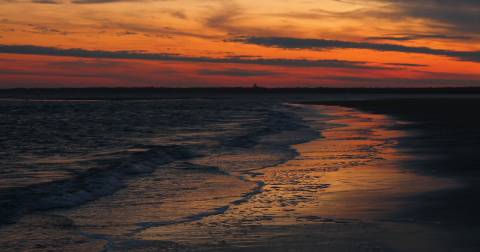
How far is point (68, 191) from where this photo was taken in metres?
8.38

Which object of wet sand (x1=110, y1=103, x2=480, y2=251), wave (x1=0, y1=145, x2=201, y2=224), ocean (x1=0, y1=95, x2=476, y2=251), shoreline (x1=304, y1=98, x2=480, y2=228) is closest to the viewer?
wet sand (x1=110, y1=103, x2=480, y2=251)

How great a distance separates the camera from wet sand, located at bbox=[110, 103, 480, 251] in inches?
199

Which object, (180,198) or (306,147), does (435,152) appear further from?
(180,198)

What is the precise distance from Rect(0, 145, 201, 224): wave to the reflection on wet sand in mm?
2630

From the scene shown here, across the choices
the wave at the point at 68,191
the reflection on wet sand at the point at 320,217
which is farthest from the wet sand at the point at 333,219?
the wave at the point at 68,191

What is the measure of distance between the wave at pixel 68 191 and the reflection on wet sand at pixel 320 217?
263cm

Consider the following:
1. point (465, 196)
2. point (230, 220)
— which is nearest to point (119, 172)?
point (230, 220)

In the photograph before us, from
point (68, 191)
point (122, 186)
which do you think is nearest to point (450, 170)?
point (122, 186)

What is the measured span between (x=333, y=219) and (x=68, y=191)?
507cm

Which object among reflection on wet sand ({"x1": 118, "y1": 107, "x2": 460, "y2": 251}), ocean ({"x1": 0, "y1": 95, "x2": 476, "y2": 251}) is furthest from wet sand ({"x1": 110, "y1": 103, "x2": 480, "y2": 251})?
ocean ({"x1": 0, "y1": 95, "x2": 476, "y2": 251})

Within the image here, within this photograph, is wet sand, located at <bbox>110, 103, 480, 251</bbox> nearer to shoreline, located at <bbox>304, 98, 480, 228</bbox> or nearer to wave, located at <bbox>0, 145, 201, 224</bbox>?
shoreline, located at <bbox>304, 98, 480, 228</bbox>

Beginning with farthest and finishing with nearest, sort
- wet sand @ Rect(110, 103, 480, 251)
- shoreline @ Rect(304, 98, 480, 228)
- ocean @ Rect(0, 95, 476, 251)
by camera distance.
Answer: shoreline @ Rect(304, 98, 480, 228), ocean @ Rect(0, 95, 476, 251), wet sand @ Rect(110, 103, 480, 251)

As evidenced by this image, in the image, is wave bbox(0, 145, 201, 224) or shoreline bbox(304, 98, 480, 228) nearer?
shoreline bbox(304, 98, 480, 228)

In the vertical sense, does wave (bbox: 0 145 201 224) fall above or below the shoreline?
below
